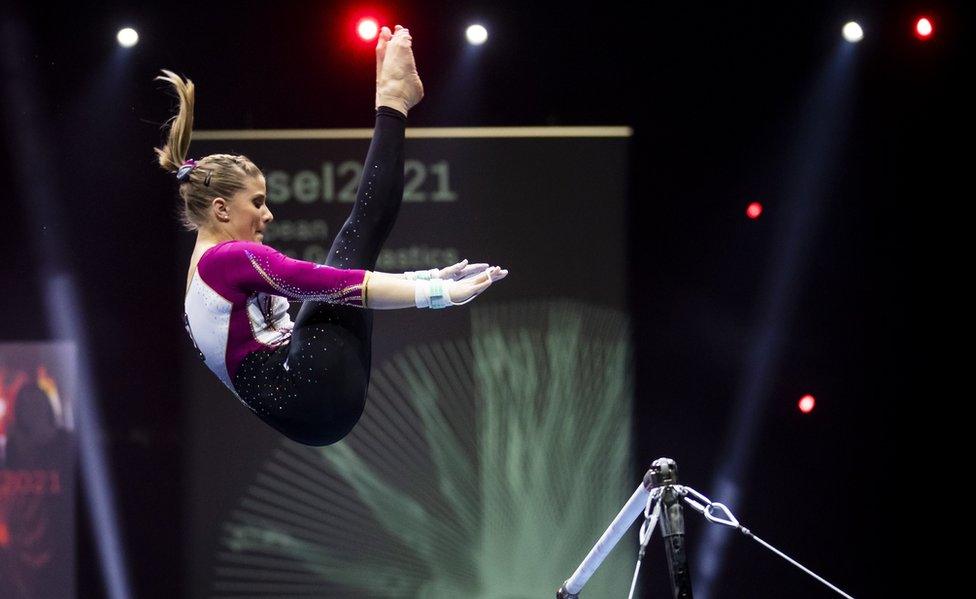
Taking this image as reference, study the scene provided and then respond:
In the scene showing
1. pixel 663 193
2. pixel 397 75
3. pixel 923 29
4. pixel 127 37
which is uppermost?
pixel 923 29

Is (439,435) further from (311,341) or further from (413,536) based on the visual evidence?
(311,341)

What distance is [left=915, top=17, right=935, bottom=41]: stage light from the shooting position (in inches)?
197

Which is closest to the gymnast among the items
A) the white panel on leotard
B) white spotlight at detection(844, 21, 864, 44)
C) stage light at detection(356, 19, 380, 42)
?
the white panel on leotard

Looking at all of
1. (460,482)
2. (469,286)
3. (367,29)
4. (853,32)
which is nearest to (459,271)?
(469,286)

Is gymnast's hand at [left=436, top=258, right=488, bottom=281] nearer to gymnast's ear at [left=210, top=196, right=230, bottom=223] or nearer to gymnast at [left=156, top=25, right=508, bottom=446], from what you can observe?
gymnast at [left=156, top=25, right=508, bottom=446]

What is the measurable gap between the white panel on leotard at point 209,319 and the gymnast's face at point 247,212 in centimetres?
15

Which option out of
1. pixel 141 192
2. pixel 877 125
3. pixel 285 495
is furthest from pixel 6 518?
pixel 877 125

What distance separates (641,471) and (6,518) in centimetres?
255

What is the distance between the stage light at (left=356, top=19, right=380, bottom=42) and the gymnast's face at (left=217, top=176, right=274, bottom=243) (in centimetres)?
209

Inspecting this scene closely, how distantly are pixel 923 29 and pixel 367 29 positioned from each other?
240cm

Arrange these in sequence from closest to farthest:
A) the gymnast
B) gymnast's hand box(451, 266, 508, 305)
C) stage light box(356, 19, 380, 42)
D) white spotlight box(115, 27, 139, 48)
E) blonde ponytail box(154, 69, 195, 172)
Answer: gymnast's hand box(451, 266, 508, 305) → the gymnast → blonde ponytail box(154, 69, 195, 172) → white spotlight box(115, 27, 139, 48) → stage light box(356, 19, 380, 42)

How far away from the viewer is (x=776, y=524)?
16.3 feet

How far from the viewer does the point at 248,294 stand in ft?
8.86

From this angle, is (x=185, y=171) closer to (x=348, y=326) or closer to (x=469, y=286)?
(x=348, y=326)
